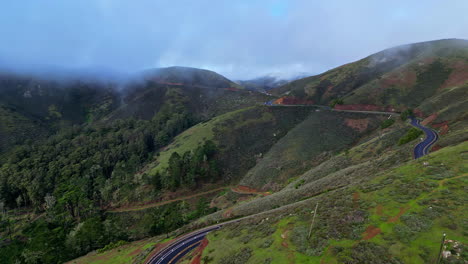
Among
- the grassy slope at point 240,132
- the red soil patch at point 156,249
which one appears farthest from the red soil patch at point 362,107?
the red soil patch at point 156,249

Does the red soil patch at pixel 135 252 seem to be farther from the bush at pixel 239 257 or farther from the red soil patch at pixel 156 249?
the bush at pixel 239 257

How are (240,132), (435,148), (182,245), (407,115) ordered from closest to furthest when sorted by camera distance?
(182,245) → (435,148) → (407,115) → (240,132)

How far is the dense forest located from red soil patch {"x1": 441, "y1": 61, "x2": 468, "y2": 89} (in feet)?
324

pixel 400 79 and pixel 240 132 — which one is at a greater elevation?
pixel 400 79

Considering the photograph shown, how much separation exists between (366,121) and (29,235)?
407 feet

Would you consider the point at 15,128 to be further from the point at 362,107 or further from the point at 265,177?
the point at 362,107

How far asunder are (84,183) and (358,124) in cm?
11313

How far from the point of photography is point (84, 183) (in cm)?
8694

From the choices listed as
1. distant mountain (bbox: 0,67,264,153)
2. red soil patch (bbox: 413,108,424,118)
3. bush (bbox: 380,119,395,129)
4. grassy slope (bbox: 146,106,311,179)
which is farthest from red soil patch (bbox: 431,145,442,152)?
distant mountain (bbox: 0,67,264,153)

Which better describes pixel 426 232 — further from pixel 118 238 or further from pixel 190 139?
pixel 190 139

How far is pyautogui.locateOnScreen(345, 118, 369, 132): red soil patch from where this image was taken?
78194 millimetres

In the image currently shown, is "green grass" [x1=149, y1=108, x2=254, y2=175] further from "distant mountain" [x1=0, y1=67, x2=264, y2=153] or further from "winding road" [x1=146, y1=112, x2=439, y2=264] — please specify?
"winding road" [x1=146, y1=112, x2=439, y2=264]

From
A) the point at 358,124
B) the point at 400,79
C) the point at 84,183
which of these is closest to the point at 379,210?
the point at 358,124

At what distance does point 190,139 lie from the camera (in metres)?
101
